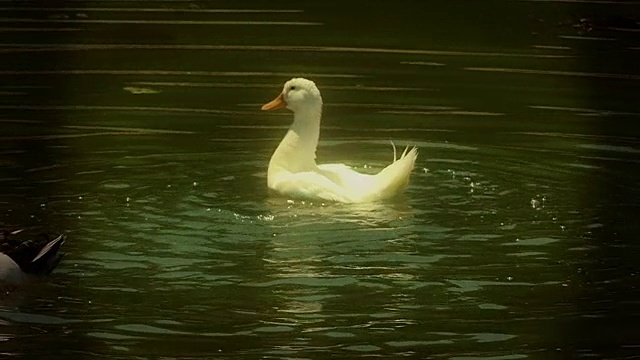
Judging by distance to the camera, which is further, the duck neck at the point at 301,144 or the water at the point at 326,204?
the duck neck at the point at 301,144

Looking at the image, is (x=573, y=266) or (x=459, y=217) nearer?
(x=573, y=266)

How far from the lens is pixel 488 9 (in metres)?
20.0

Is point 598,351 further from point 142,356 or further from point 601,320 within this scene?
point 142,356

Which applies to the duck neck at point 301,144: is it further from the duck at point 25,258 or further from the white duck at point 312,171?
the duck at point 25,258

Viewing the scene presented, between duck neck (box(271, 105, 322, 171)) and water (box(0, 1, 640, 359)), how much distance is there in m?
0.25

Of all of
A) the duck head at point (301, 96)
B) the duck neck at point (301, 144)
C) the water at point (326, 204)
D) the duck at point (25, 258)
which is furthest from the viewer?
the duck head at point (301, 96)

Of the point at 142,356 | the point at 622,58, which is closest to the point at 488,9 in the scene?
the point at 622,58

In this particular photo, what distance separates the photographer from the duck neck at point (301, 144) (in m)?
11.9

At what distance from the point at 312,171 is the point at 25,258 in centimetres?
271

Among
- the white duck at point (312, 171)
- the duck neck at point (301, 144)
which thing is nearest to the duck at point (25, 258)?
the white duck at point (312, 171)

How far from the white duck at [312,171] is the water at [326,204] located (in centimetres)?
11

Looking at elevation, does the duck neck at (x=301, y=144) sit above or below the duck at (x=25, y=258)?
above

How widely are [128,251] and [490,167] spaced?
3356mm

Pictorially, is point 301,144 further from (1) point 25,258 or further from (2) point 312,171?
(1) point 25,258
